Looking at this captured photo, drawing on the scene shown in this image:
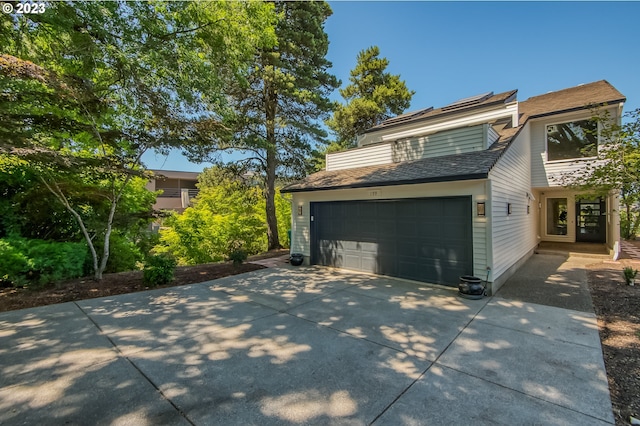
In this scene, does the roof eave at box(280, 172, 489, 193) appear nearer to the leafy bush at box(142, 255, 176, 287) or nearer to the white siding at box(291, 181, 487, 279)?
the white siding at box(291, 181, 487, 279)

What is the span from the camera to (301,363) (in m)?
3.13

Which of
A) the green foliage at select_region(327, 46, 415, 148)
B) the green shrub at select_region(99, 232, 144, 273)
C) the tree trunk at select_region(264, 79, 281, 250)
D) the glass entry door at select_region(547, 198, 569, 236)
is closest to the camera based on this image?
the green shrub at select_region(99, 232, 144, 273)

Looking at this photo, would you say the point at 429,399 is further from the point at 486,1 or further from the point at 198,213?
the point at 198,213

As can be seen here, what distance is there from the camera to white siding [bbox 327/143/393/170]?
8.81 metres

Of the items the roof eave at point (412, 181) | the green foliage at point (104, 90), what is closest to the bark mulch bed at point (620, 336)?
the roof eave at point (412, 181)

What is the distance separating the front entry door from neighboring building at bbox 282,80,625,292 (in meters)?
0.05

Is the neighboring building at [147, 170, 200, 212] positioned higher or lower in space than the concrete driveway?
higher

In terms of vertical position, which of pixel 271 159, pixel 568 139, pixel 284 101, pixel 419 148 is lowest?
pixel 419 148

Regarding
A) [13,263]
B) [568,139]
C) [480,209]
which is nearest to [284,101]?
[480,209]

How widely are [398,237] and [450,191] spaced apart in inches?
67.2

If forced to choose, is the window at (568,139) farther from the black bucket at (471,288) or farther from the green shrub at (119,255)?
the green shrub at (119,255)

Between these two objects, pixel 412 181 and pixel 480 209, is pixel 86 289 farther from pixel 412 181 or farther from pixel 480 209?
pixel 480 209

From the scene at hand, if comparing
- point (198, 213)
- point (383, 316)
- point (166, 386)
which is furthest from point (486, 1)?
point (198, 213)

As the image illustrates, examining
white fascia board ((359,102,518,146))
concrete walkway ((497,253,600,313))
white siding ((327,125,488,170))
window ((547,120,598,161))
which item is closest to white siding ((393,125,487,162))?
white siding ((327,125,488,170))
